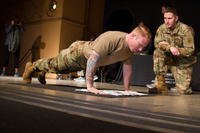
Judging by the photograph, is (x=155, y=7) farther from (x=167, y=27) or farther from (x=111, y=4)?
(x=167, y=27)

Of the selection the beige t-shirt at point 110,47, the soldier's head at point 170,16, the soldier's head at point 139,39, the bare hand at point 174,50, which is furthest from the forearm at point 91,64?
the soldier's head at point 170,16

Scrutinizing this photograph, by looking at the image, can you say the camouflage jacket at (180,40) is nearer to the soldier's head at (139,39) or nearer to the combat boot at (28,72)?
the soldier's head at (139,39)

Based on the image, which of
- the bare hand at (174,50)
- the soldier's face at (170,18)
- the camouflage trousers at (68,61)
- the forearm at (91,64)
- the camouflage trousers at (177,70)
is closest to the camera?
the forearm at (91,64)

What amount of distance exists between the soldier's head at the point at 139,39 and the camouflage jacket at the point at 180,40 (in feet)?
3.11

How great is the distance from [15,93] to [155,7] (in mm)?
5649

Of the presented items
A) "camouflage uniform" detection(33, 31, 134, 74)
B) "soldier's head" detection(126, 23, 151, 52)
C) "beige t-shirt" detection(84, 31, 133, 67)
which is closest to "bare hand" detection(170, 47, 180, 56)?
"camouflage uniform" detection(33, 31, 134, 74)

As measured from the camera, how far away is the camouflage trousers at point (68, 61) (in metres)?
2.64

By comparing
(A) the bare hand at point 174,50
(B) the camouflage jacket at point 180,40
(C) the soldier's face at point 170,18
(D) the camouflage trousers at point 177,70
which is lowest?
(D) the camouflage trousers at point 177,70

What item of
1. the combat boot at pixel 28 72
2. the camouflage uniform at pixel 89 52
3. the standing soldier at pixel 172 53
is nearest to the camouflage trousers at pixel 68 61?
the camouflage uniform at pixel 89 52

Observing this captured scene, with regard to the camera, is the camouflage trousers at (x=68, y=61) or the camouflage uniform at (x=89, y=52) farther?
the camouflage trousers at (x=68, y=61)

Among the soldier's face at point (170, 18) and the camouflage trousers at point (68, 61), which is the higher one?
the soldier's face at point (170, 18)

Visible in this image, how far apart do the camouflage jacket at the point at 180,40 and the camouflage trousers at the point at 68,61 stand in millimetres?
849

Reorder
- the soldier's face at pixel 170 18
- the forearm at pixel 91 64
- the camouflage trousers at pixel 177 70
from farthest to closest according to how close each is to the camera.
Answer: the camouflage trousers at pixel 177 70, the soldier's face at pixel 170 18, the forearm at pixel 91 64

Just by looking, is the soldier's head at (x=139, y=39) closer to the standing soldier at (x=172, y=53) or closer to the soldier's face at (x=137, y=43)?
the soldier's face at (x=137, y=43)
